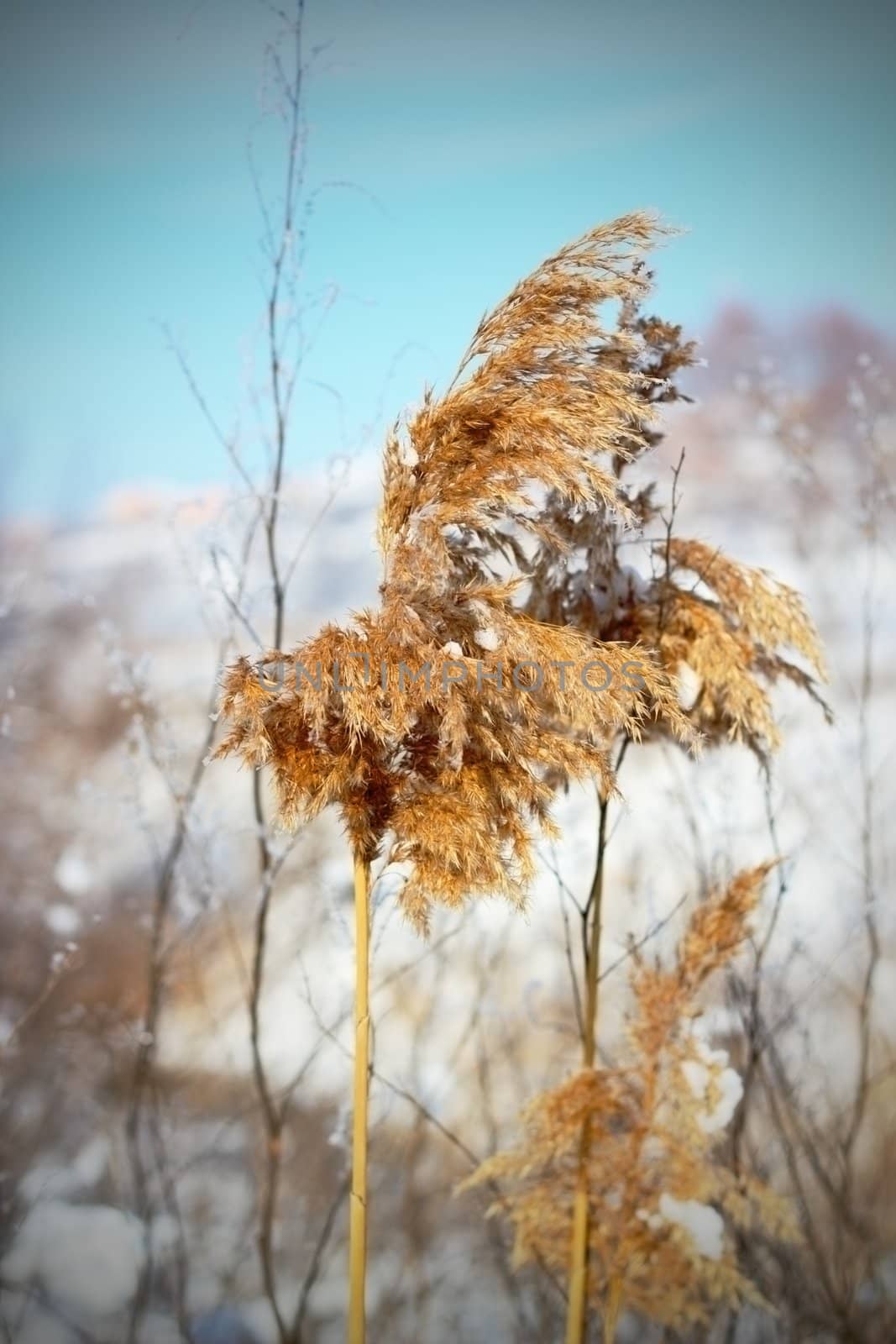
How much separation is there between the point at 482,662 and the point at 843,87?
2.17m

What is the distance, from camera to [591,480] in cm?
147

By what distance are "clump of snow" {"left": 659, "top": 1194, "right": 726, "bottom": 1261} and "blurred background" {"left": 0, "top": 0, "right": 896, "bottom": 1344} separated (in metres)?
0.75

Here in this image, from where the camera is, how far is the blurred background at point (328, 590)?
2.58 metres

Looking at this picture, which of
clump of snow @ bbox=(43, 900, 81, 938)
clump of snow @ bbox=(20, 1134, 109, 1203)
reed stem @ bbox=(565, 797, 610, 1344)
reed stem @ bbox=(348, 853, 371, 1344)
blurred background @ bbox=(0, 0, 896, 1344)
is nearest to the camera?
reed stem @ bbox=(348, 853, 371, 1344)

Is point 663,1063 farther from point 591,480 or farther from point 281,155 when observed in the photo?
point 281,155

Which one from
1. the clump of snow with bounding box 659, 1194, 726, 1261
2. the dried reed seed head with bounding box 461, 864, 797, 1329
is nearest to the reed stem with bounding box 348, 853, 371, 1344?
the dried reed seed head with bounding box 461, 864, 797, 1329

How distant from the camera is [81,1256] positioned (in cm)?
263

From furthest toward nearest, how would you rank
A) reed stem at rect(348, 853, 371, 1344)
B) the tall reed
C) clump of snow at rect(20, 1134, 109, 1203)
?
clump of snow at rect(20, 1134, 109, 1203)
reed stem at rect(348, 853, 371, 1344)
the tall reed

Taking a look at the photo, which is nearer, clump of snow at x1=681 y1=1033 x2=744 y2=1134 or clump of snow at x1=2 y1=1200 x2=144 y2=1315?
clump of snow at x1=681 y1=1033 x2=744 y2=1134

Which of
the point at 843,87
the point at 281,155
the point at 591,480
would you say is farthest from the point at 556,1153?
the point at 843,87

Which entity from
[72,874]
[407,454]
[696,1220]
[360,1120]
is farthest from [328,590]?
[696,1220]

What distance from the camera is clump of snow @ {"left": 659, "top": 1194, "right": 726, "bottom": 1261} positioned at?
161cm

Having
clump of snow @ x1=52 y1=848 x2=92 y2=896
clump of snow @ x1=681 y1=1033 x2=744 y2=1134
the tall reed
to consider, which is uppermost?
clump of snow @ x1=52 y1=848 x2=92 y2=896

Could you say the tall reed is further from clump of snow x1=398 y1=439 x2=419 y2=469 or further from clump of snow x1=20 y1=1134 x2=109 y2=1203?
clump of snow x1=20 y1=1134 x2=109 y2=1203
